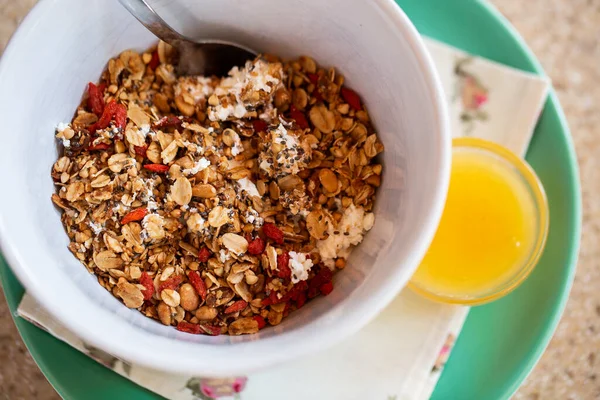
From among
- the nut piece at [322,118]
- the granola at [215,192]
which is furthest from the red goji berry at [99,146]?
the nut piece at [322,118]

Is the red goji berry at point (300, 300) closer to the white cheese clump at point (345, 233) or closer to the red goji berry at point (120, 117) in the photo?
the white cheese clump at point (345, 233)

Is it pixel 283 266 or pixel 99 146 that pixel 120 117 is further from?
→ pixel 283 266

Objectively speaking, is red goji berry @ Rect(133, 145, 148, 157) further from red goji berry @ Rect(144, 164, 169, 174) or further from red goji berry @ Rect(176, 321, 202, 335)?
red goji berry @ Rect(176, 321, 202, 335)

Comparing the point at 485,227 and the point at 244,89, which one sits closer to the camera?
the point at 244,89

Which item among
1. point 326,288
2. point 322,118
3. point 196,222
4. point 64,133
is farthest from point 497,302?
point 64,133

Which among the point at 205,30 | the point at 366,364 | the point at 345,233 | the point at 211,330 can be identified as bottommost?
the point at 366,364

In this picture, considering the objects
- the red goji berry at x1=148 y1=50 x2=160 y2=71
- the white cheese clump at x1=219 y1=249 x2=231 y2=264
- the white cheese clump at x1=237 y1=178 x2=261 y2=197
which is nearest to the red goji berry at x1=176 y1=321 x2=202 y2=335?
the white cheese clump at x1=219 y1=249 x2=231 y2=264
